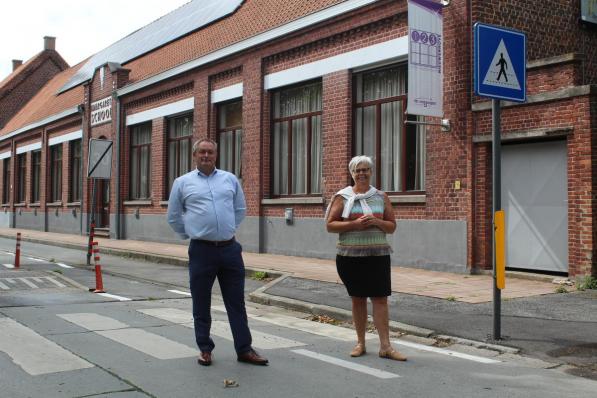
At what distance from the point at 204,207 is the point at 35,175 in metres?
32.8

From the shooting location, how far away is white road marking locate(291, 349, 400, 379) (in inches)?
212

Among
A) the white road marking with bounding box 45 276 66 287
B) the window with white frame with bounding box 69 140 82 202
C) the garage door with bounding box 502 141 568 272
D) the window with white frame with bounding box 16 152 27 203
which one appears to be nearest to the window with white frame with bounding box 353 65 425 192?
the garage door with bounding box 502 141 568 272

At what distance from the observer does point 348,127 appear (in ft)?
49.7

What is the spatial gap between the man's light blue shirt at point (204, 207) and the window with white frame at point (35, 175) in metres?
31.9

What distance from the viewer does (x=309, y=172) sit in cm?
1680

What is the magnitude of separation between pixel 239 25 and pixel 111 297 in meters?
12.5

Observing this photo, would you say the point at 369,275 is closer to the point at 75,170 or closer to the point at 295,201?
the point at 295,201

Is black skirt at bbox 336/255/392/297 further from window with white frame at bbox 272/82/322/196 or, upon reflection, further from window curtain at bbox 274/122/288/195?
window curtain at bbox 274/122/288/195

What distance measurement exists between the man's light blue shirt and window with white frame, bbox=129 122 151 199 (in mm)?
19143

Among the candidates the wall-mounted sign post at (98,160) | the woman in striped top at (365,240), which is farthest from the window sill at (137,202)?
the woman in striped top at (365,240)

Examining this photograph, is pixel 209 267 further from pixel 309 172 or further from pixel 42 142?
pixel 42 142

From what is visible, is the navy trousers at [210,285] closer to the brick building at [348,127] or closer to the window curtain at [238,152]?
the brick building at [348,127]

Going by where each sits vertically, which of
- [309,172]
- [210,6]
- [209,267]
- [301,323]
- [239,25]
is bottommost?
[301,323]

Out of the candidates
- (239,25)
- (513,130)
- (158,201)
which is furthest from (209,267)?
(158,201)
